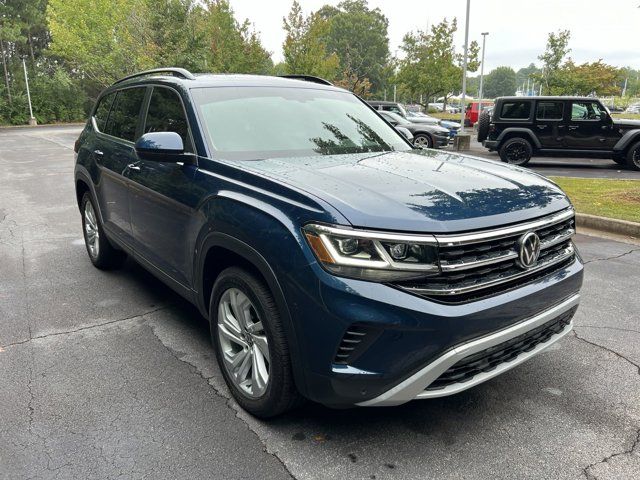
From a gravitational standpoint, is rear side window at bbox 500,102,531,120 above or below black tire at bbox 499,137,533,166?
above

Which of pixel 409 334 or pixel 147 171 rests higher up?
pixel 147 171

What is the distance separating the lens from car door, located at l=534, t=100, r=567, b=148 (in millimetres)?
14367

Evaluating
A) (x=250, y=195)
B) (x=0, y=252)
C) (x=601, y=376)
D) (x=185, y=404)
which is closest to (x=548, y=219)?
(x=601, y=376)

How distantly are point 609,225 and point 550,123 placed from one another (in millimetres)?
8315

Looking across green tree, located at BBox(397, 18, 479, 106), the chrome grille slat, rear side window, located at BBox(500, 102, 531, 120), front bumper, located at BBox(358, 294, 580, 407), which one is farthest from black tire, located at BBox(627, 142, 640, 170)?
green tree, located at BBox(397, 18, 479, 106)

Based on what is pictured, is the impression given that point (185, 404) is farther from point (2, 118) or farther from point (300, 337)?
point (2, 118)

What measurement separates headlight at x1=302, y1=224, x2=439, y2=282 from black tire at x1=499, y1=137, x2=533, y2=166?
13.5 metres

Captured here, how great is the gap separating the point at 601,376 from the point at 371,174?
199 centimetres

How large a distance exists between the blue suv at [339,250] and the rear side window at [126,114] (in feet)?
1.76

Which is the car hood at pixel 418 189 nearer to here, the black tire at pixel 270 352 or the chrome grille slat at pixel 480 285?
the chrome grille slat at pixel 480 285

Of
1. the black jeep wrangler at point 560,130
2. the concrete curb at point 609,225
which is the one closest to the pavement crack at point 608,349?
the concrete curb at point 609,225

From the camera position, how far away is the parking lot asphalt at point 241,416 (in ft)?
8.16

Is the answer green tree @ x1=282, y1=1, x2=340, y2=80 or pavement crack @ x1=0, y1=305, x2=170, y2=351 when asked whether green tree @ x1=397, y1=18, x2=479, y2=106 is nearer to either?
green tree @ x1=282, y1=1, x2=340, y2=80

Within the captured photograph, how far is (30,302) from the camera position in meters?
4.61
